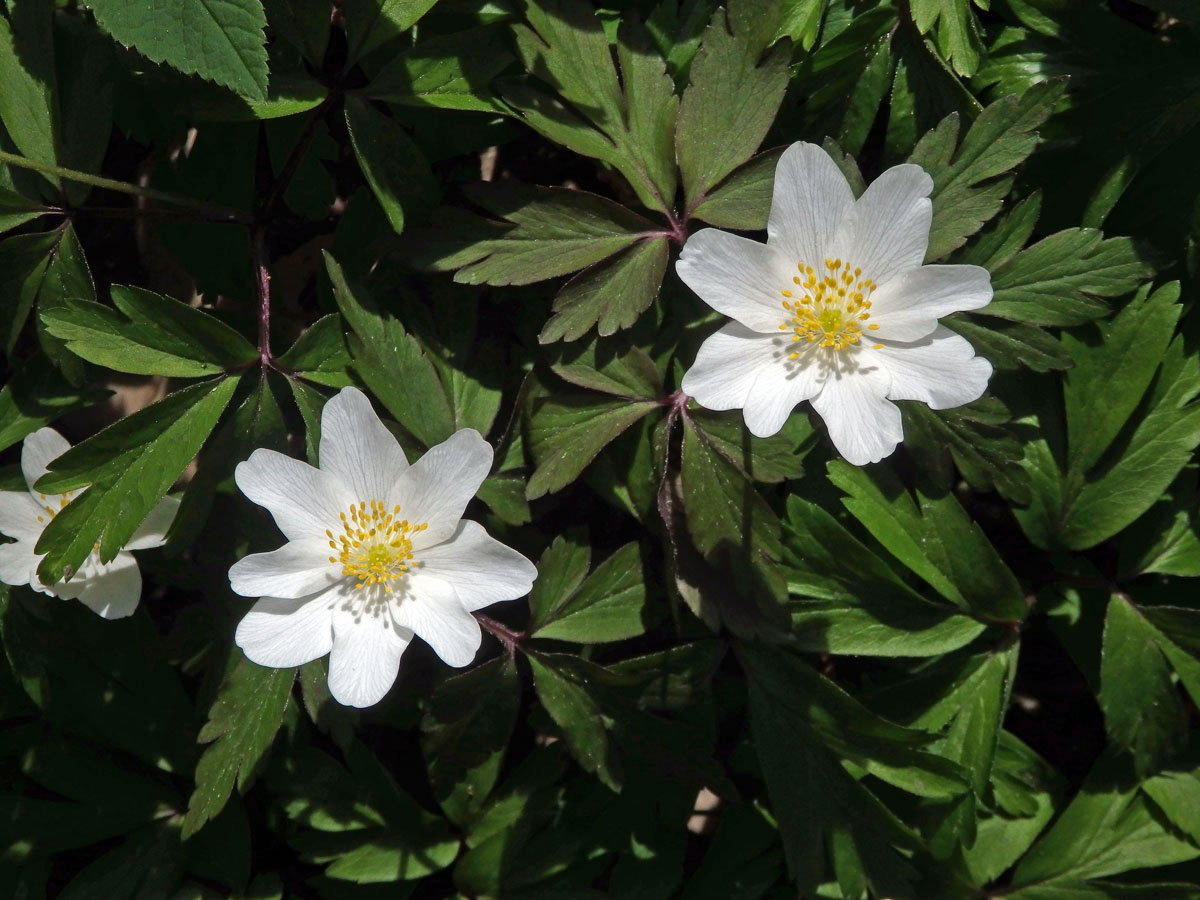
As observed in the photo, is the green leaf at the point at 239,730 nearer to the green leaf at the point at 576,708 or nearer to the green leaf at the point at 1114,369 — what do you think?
the green leaf at the point at 576,708

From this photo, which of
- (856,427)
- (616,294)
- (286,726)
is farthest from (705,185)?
(286,726)

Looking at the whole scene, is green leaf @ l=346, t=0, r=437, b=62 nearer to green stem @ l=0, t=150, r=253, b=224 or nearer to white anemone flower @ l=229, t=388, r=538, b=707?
green stem @ l=0, t=150, r=253, b=224

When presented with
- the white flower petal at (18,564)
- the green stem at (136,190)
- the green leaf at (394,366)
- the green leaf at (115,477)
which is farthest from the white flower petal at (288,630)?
the green stem at (136,190)

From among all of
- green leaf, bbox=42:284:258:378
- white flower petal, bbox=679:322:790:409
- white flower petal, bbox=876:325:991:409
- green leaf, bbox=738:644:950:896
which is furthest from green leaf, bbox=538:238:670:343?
green leaf, bbox=738:644:950:896

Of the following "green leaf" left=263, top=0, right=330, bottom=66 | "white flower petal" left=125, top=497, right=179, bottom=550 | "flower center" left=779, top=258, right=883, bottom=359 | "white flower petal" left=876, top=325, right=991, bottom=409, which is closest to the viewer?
"white flower petal" left=876, top=325, right=991, bottom=409

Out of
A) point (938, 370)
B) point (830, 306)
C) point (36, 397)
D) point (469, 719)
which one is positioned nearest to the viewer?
point (938, 370)

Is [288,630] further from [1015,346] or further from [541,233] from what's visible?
[1015,346]

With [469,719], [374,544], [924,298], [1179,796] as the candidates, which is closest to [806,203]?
[924,298]
